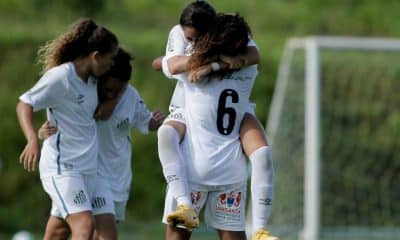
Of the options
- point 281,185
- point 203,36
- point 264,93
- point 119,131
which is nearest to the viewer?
point 203,36

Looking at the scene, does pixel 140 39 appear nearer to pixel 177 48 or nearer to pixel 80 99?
pixel 80 99

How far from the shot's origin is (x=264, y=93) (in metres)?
21.8

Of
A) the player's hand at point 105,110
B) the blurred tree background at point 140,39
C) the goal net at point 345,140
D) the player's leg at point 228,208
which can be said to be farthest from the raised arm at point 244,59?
the blurred tree background at point 140,39

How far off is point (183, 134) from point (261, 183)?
62 centimetres

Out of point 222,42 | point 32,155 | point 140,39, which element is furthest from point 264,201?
point 140,39

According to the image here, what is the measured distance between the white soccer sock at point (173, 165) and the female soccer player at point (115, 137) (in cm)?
84

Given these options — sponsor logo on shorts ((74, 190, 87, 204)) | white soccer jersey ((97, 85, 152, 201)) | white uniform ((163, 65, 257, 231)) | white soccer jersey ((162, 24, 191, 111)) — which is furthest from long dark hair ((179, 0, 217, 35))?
sponsor logo on shorts ((74, 190, 87, 204))

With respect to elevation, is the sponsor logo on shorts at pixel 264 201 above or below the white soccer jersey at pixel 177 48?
below

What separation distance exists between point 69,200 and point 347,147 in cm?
1000

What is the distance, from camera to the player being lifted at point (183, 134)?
28.3 ft

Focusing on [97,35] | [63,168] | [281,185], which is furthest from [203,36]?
[281,185]

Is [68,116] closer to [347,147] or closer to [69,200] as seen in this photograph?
[69,200]

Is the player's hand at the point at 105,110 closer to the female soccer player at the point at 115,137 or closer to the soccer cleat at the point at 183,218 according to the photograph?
the female soccer player at the point at 115,137

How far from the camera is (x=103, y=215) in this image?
933 cm
